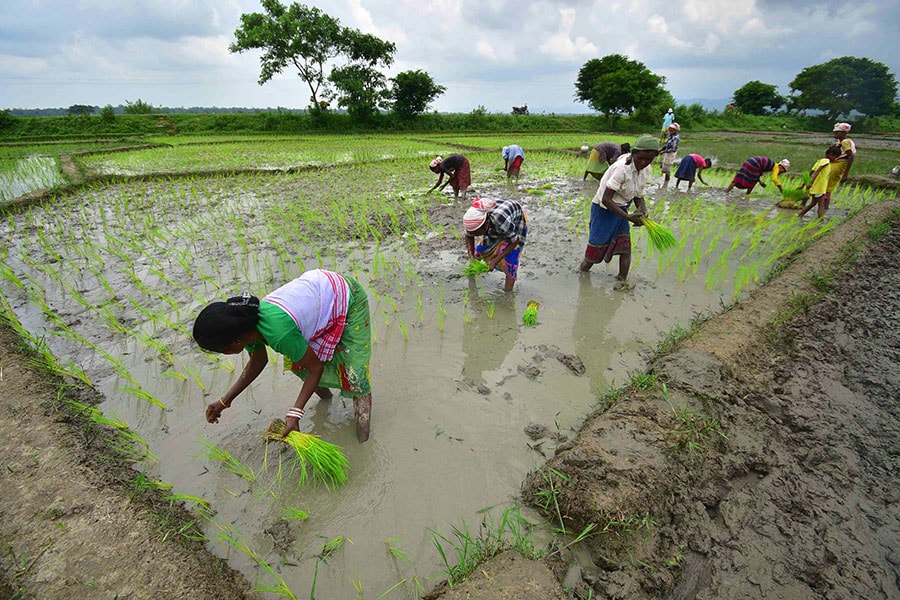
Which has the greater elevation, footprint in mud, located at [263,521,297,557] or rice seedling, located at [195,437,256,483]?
rice seedling, located at [195,437,256,483]

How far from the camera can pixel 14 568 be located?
1.47m

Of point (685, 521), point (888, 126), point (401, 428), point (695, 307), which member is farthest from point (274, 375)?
point (888, 126)

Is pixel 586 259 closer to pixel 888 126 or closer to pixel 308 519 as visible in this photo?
pixel 308 519

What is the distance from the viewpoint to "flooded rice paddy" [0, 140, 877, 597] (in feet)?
6.21

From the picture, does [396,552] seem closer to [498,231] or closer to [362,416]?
[362,416]

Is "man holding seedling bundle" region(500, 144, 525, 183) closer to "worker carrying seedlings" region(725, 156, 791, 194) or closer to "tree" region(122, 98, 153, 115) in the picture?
"worker carrying seedlings" region(725, 156, 791, 194)

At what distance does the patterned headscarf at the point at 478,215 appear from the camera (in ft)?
11.2

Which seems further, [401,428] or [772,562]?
[401,428]

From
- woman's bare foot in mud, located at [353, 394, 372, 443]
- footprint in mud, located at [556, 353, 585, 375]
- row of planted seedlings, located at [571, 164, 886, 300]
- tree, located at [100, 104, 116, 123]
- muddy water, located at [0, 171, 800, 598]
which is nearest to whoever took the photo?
muddy water, located at [0, 171, 800, 598]

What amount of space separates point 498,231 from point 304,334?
7.03 ft

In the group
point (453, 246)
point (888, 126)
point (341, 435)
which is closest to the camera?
point (341, 435)

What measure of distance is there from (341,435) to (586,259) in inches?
119

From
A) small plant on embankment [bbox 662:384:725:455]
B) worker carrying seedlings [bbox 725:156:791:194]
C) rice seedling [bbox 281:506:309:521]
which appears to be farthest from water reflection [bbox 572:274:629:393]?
worker carrying seedlings [bbox 725:156:791:194]

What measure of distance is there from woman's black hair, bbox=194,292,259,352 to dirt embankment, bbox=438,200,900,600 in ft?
4.12
